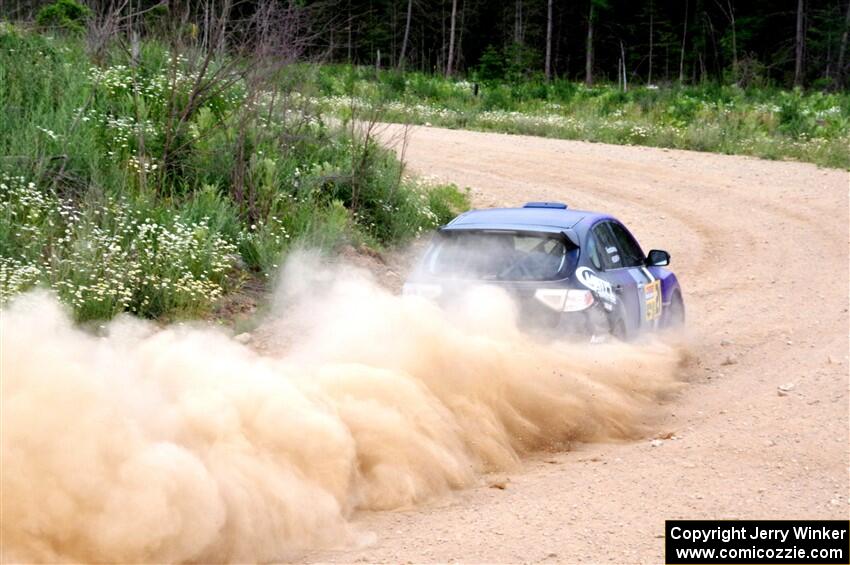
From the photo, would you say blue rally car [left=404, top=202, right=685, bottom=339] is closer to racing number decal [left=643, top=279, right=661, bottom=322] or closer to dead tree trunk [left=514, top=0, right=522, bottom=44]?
racing number decal [left=643, top=279, right=661, bottom=322]

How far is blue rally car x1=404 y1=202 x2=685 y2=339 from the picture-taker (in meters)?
8.45

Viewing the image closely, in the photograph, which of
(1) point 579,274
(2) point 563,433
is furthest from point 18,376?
(1) point 579,274

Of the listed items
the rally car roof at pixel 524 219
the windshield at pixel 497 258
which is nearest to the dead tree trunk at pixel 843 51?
the rally car roof at pixel 524 219

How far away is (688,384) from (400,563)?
5230 mm

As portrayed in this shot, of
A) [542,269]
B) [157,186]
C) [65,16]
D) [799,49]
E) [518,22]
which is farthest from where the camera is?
[518,22]

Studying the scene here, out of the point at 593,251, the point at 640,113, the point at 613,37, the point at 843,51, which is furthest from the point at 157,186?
the point at 613,37

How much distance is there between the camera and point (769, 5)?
57.3m

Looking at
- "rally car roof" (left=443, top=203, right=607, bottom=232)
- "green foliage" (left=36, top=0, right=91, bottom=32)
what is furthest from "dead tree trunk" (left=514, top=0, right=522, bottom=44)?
"rally car roof" (left=443, top=203, right=607, bottom=232)

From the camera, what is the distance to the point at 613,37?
6278 centimetres

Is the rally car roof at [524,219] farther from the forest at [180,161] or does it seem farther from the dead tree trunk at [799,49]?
the dead tree trunk at [799,49]

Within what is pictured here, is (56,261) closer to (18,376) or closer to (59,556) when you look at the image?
(18,376)

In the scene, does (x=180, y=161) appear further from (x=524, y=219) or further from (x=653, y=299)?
(x=653, y=299)

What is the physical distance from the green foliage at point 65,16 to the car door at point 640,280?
965 cm

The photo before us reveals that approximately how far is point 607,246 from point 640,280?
594 mm
